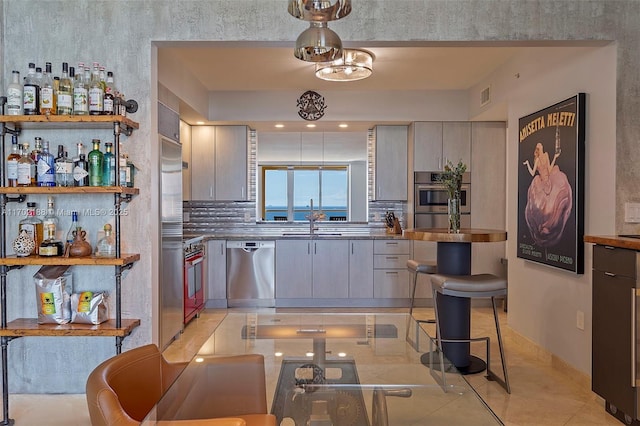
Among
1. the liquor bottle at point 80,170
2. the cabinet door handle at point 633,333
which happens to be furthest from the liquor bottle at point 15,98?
the cabinet door handle at point 633,333

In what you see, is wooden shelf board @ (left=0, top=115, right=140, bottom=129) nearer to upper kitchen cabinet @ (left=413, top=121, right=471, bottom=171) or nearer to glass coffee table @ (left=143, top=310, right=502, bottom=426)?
glass coffee table @ (left=143, top=310, right=502, bottom=426)

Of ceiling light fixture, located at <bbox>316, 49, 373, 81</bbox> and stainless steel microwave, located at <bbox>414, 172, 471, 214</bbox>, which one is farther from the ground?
ceiling light fixture, located at <bbox>316, 49, 373, 81</bbox>

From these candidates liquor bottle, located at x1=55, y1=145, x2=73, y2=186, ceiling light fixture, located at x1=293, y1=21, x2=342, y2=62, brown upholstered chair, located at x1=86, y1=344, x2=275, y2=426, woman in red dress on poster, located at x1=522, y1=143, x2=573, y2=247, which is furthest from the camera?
woman in red dress on poster, located at x1=522, y1=143, x2=573, y2=247

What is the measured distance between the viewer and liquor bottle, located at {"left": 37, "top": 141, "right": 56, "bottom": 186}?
9.12ft

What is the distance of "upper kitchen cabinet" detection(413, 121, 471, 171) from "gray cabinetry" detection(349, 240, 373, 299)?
1230 mm

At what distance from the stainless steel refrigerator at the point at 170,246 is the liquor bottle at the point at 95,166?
0.86m

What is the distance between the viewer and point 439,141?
577 centimetres

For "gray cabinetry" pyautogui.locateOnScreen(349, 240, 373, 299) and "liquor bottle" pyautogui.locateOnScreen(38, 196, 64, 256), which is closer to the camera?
"liquor bottle" pyautogui.locateOnScreen(38, 196, 64, 256)

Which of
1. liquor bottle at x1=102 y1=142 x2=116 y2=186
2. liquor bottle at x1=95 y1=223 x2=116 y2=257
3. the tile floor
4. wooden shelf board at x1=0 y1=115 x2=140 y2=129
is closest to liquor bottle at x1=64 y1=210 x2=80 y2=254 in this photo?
liquor bottle at x1=95 y1=223 x2=116 y2=257

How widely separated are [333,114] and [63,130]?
3.30m

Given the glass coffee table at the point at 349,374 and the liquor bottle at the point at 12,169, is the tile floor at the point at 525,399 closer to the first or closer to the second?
the glass coffee table at the point at 349,374

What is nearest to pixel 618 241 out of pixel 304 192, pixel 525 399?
pixel 525 399

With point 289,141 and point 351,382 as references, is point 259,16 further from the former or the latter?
point 289,141

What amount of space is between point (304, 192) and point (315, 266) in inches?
44.1
